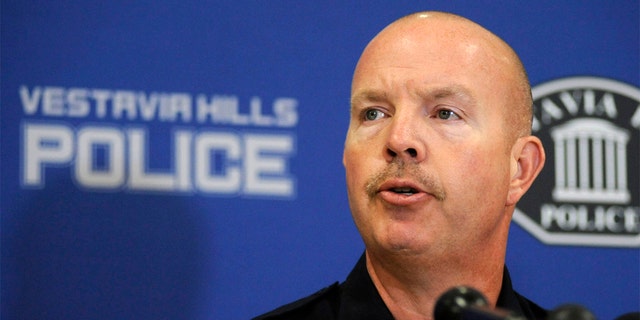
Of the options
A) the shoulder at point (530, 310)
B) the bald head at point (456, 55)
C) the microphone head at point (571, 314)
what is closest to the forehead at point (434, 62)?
the bald head at point (456, 55)

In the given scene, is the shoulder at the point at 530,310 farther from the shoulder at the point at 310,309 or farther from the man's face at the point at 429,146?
the shoulder at the point at 310,309

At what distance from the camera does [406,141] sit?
4.46 feet

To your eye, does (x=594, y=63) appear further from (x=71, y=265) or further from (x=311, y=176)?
(x=71, y=265)

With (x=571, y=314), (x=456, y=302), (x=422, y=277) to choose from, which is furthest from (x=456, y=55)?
(x=571, y=314)

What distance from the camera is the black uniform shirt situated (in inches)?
58.3

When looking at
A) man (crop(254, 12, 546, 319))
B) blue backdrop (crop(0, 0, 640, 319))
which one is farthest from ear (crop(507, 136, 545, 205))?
blue backdrop (crop(0, 0, 640, 319))

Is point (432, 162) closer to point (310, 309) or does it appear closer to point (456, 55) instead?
point (456, 55)

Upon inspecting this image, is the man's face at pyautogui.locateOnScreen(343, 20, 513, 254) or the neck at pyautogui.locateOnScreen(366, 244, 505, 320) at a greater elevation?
the man's face at pyautogui.locateOnScreen(343, 20, 513, 254)

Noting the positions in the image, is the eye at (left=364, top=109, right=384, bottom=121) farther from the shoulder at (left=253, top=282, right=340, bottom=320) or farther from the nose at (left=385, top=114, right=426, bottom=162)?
the shoulder at (left=253, top=282, right=340, bottom=320)

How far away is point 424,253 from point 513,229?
2.28 feet

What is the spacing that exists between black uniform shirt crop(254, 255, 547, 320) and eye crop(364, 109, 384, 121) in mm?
223

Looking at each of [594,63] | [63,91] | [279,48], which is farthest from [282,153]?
[594,63]

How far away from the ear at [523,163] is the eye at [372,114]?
204 millimetres

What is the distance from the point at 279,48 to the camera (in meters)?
1.94
